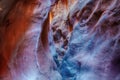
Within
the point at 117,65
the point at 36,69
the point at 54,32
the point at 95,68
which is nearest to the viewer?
the point at 117,65

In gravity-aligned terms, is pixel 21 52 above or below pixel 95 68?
above

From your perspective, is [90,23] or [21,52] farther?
[90,23]

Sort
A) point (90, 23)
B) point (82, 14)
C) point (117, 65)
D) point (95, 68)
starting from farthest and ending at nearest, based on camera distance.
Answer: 1. point (82, 14)
2. point (90, 23)
3. point (95, 68)
4. point (117, 65)

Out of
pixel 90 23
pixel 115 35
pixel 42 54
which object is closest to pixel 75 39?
pixel 90 23

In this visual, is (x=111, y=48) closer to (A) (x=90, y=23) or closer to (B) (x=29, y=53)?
(A) (x=90, y=23)

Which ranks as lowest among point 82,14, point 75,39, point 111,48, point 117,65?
point 117,65

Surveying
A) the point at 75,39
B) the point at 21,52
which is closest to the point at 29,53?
the point at 21,52
